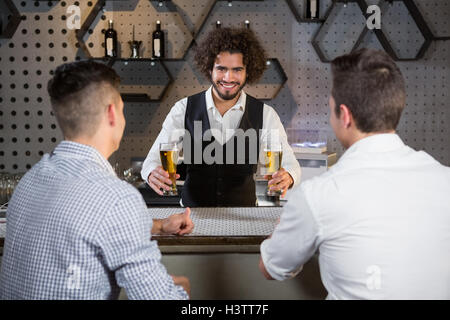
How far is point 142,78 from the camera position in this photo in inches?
197

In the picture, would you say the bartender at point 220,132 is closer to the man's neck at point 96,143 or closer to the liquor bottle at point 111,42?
the man's neck at point 96,143

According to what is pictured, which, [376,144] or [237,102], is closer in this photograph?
[376,144]

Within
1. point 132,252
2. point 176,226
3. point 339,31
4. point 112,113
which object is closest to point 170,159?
point 176,226

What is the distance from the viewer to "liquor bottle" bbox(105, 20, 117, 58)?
4715 millimetres

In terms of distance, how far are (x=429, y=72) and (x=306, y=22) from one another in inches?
54.8

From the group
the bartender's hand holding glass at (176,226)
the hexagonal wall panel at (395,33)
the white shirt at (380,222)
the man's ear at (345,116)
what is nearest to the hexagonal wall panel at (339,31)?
the hexagonal wall panel at (395,33)

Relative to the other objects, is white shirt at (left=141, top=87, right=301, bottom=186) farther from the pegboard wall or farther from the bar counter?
the pegboard wall

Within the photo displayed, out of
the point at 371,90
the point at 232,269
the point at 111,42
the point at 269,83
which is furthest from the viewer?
the point at 269,83

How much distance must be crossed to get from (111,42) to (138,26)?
38cm

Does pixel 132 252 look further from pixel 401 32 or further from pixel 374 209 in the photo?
pixel 401 32
